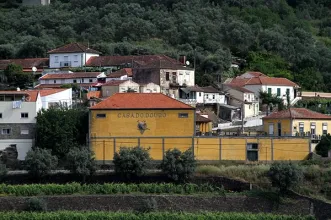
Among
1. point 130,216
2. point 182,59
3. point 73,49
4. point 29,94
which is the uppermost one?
point 73,49

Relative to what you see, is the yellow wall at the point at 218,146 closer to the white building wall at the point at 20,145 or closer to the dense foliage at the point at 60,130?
the dense foliage at the point at 60,130

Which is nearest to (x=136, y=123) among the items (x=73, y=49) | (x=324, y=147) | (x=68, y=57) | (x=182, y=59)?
(x=324, y=147)

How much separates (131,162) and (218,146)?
591cm

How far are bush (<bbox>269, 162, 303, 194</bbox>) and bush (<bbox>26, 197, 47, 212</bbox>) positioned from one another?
11895 mm

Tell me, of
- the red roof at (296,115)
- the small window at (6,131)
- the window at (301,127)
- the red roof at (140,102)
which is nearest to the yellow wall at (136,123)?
the red roof at (140,102)

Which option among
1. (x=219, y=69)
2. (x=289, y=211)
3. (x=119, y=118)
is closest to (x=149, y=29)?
(x=219, y=69)

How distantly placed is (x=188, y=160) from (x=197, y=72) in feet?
85.0

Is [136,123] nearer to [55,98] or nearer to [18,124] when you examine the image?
[18,124]

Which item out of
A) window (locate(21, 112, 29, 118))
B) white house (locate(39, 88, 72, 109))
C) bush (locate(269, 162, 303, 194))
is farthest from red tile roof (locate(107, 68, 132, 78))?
bush (locate(269, 162, 303, 194))

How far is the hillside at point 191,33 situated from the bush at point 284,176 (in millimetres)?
→ 25349

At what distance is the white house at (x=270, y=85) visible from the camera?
243ft

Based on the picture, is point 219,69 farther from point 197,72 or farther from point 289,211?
point 289,211

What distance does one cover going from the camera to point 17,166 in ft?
179

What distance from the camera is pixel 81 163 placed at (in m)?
51.9
